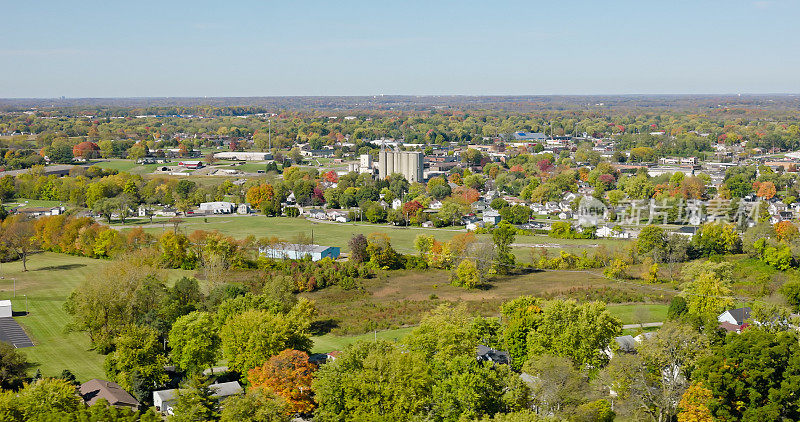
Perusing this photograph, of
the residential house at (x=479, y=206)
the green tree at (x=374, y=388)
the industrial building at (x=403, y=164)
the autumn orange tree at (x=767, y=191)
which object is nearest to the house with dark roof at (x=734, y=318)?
the green tree at (x=374, y=388)

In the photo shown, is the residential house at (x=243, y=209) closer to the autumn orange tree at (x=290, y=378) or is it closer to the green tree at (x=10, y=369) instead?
the green tree at (x=10, y=369)

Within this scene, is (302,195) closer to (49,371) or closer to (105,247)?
(105,247)

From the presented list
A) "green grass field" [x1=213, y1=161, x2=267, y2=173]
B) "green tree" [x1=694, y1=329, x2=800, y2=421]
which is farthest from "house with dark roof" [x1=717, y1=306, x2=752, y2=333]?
"green grass field" [x1=213, y1=161, x2=267, y2=173]

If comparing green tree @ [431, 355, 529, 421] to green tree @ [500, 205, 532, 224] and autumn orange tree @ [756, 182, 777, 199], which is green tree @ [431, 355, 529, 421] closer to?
green tree @ [500, 205, 532, 224]

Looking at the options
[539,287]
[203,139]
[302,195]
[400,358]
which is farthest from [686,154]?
[400,358]

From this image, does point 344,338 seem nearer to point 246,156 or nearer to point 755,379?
point 755,379

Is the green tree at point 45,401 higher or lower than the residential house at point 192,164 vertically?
higher
